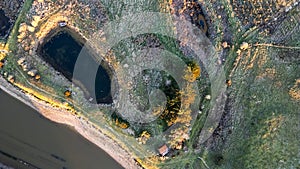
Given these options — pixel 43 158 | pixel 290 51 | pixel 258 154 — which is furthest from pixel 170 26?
pixel 43 158

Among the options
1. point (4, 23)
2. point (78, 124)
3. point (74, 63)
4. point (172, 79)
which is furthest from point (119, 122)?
point (4, 23)

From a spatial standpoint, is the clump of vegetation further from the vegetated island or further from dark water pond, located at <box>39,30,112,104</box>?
dark water pond, located at <box>39,30,112,104</box>

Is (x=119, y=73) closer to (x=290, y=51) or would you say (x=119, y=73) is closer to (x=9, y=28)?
(x=9, y=28)

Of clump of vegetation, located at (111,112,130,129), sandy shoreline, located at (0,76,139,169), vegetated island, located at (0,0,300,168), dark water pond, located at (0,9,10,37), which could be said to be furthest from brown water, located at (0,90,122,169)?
dark water pond, located at (0,9,10,37)

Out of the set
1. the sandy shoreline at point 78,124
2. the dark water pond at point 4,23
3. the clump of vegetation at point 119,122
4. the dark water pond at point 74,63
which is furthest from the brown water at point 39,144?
the dark water pond at point 4,23

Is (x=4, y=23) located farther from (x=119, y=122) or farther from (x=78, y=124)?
(x=119, y=122)

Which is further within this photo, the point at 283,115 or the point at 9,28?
the point at 9,28

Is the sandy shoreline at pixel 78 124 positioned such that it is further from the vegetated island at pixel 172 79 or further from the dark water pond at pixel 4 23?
the dark water pond at pixel 4 23
